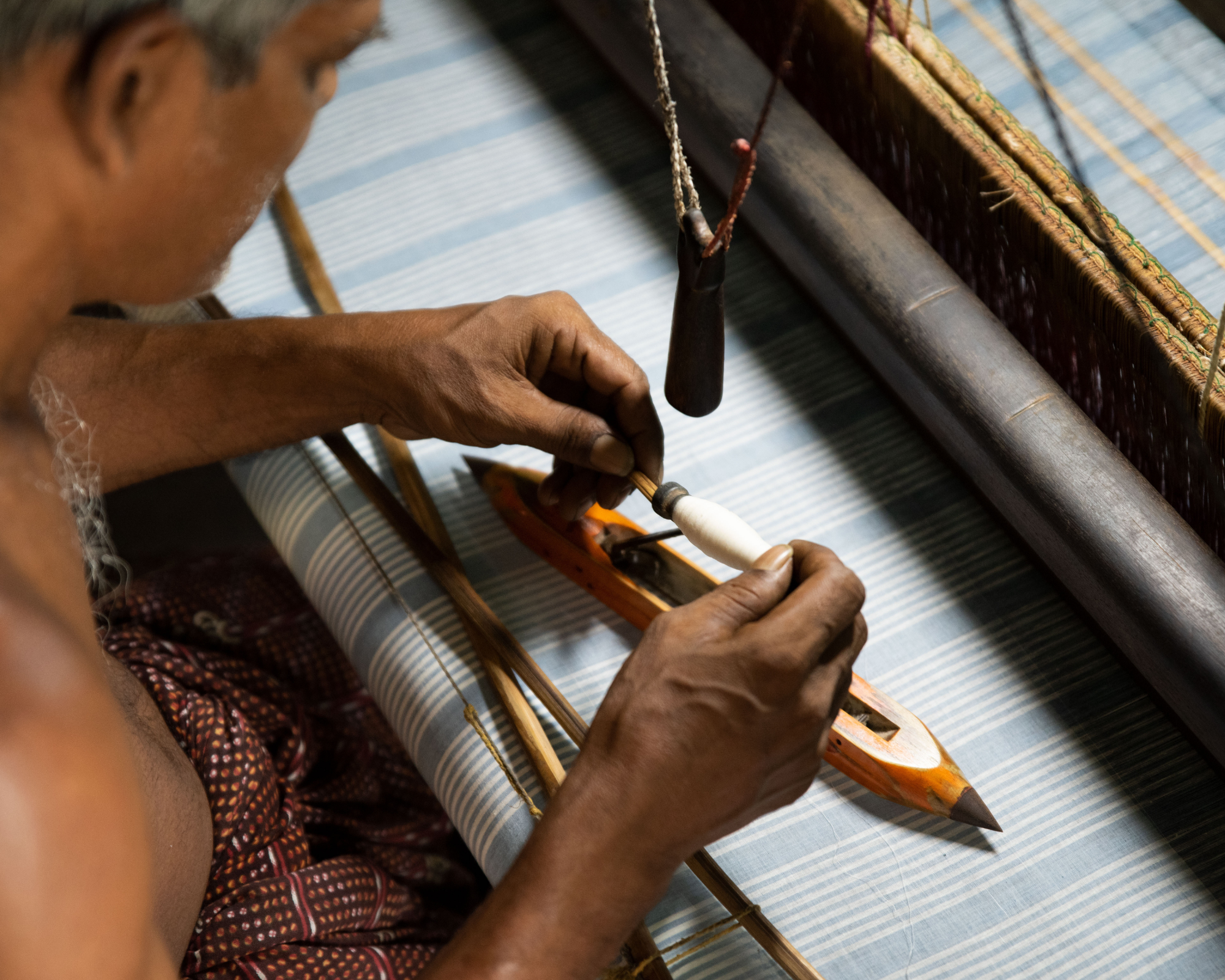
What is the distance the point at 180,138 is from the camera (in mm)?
717

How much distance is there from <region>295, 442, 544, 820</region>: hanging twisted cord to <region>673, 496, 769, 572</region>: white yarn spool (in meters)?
0.30

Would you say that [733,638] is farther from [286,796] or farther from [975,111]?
[975,111]

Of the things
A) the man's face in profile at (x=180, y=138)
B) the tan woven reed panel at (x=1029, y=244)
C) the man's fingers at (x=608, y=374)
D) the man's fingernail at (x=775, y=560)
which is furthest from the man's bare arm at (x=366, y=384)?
the tan woven reed panel at (x=1029, y=244)

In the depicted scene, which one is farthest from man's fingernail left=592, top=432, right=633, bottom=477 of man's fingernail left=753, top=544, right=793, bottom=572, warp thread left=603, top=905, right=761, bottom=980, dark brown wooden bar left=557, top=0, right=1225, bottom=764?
warp thread left=603, top=905, right=761, bottom=980

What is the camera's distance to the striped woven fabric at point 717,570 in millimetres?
1018

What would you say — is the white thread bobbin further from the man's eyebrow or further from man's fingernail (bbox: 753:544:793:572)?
the man's eyebrow

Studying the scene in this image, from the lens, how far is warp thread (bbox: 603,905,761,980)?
95cm

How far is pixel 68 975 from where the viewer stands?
0.64 m

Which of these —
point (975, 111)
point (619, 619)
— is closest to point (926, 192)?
point (975, 111)

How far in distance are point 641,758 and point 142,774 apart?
1.52 ft

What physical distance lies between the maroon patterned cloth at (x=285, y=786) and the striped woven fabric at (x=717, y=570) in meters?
0.11

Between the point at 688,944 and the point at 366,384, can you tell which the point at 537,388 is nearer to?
the point at 366,384

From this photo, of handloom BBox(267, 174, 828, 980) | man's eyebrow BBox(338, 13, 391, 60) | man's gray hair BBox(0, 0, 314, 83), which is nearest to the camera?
man's gray hair BBox(0, 0, 314, 83)

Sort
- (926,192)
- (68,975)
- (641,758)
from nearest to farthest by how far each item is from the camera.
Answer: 1. (68,975)
2. (641,758)
3. (926,192)
